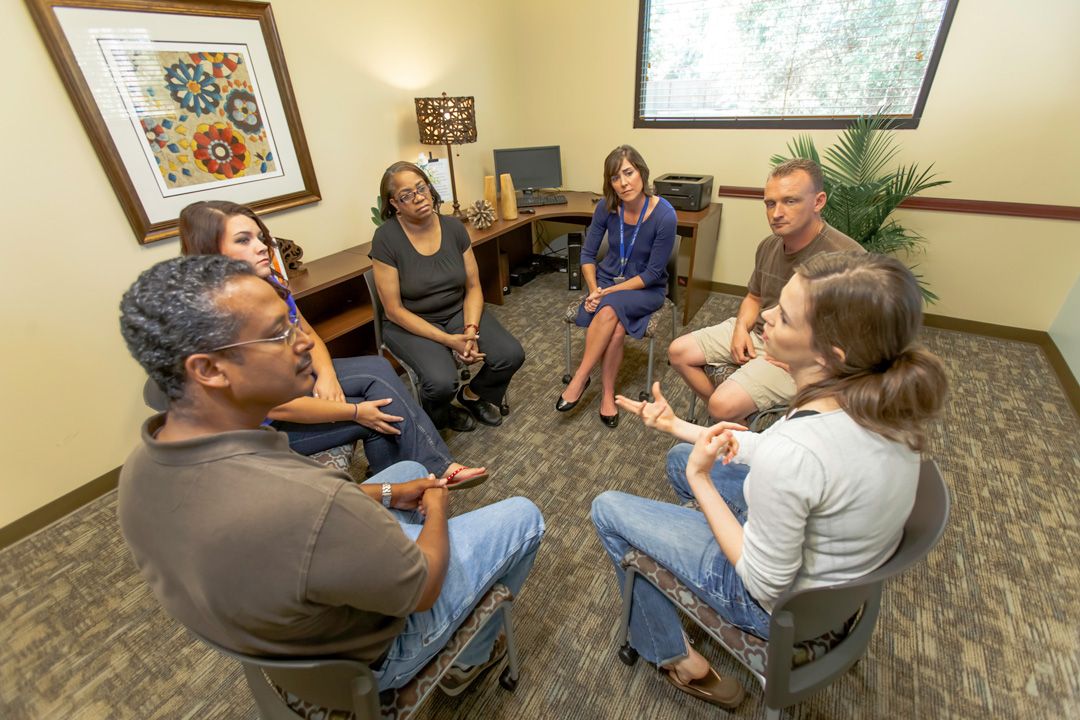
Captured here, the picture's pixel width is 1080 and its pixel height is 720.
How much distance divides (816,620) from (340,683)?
0.81 m

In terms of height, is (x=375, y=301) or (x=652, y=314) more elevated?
(x=375, y=301)

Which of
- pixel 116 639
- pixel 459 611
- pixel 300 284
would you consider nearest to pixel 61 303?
pixel 300 284

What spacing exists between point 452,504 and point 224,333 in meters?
1.38

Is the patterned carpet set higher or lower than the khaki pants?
lower

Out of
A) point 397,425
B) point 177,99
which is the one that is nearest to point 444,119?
point 177,99

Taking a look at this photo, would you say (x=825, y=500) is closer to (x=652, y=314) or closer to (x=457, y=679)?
(x=457, y=679)

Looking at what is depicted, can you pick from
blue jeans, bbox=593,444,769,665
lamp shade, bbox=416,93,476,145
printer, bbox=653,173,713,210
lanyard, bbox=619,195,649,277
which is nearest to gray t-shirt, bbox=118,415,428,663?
blue jeans, bbox=593,444,769,665

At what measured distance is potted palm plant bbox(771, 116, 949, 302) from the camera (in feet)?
8.59

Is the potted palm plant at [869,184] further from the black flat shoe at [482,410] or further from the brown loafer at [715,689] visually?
the brown loafer at [715,689]

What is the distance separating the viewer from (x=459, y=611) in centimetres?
97

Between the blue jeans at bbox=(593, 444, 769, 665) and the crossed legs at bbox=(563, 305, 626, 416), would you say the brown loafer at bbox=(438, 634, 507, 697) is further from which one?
the crossed legs at bbox=(563, 305, 626, 416)

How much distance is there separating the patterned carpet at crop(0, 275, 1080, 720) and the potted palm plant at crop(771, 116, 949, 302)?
43.8 inches

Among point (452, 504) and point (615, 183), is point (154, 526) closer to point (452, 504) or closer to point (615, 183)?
point (452, 504)

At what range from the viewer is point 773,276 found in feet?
6.26
